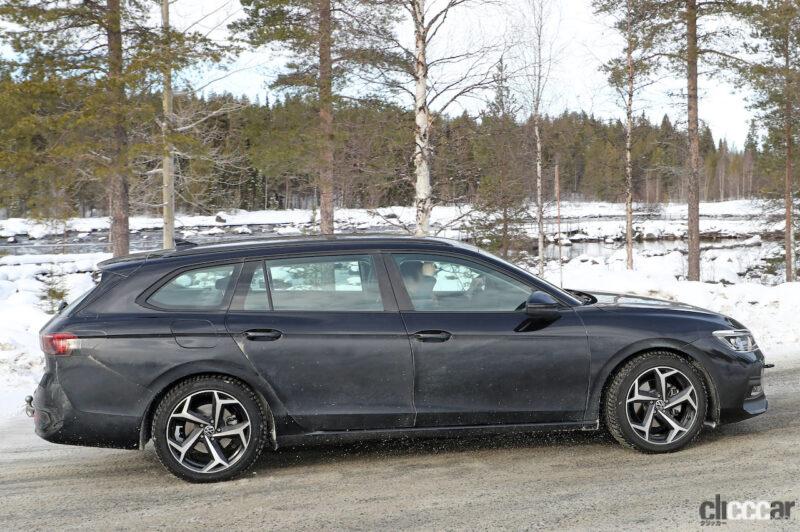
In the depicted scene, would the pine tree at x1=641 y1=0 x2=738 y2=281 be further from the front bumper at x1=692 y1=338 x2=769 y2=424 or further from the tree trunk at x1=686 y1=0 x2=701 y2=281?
the front bumper at x1=692 y1=338 x2=769 y2=424

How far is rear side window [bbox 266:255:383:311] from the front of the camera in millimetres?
4832

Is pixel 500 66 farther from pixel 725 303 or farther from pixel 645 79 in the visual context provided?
pixel 645 79

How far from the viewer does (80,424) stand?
4602mm

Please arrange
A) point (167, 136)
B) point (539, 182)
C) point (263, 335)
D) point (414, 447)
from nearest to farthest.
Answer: point (263, 335) → point (414, 447) → point (167, 136) → point (539, 182)

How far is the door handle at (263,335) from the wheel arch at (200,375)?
21 cm

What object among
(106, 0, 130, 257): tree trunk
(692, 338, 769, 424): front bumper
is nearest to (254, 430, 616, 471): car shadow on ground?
(692, 338, 769, 424): front bumper

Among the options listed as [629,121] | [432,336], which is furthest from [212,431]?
[629,121]

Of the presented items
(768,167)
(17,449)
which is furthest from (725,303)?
(768,167)

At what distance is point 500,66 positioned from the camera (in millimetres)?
13102

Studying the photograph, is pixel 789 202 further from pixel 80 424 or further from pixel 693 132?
pixel 80 424

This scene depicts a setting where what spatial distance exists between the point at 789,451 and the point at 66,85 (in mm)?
14811

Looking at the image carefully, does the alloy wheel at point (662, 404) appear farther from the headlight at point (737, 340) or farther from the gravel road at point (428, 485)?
the headlight at point (737, 340)

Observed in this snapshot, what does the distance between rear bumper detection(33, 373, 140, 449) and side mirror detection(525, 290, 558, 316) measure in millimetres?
2623

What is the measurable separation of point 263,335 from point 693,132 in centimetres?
2008
